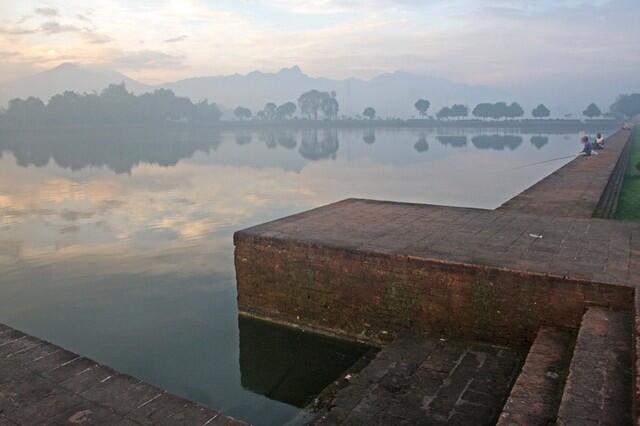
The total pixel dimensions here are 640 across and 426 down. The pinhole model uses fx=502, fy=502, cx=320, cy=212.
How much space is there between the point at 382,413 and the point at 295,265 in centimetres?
246

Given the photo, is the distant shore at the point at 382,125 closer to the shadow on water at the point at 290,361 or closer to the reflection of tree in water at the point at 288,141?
the reflection of tree in water at the point at 288,141

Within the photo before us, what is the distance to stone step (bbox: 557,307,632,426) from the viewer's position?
290 centimetres

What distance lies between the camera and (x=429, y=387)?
4.31 m

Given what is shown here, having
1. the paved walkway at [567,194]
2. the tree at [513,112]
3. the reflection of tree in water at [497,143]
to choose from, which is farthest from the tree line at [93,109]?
the paved walkway at [567,194]

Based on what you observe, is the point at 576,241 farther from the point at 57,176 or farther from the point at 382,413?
the point at 57,176

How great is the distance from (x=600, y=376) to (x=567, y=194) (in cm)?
831

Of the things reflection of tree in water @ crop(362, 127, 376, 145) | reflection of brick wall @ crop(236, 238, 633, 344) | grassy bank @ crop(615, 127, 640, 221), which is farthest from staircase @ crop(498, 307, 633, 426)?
reflection of tree in water @ crop(362, 127, 376, 145)

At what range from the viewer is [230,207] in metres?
14.6

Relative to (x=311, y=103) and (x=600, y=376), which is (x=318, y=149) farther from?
(x=311, y=103)

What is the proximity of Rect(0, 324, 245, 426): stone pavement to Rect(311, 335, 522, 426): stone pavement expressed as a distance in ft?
3.89

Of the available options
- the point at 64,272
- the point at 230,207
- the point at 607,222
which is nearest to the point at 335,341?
the point at 607,222

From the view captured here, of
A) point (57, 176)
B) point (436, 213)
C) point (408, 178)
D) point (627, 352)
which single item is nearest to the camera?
point (627, 352)

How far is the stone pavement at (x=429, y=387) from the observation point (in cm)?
391

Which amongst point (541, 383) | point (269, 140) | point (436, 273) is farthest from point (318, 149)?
point (541, 383)
